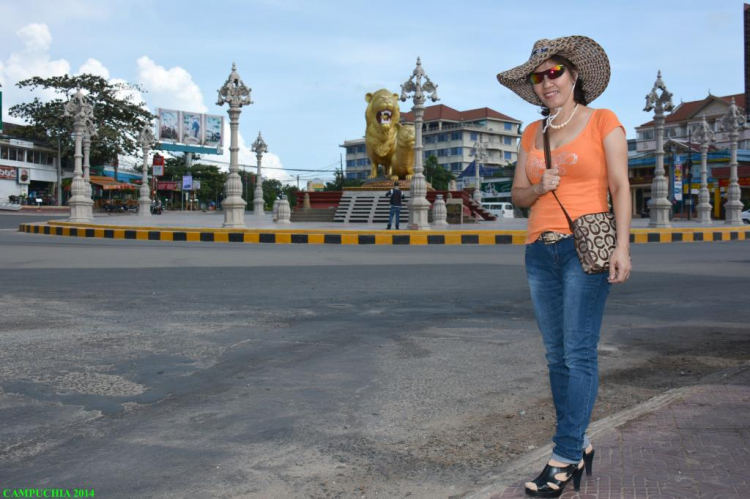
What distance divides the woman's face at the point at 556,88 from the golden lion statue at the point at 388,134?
26660 mm

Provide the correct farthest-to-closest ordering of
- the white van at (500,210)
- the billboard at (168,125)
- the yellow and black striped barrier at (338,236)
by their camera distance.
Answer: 1. the billboard at (168,125)
2. the white van at (500,210)
3. the yellow and black striped barrier at (338,236)

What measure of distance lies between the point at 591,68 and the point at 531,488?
61.0 inches

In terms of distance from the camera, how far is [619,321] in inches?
253

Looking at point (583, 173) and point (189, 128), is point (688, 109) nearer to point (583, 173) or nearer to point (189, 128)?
point (189, 128)

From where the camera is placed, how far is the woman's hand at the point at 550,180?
269cm

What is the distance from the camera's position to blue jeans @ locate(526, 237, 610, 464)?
2.68m

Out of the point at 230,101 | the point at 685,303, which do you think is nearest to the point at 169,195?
the point at 230,101

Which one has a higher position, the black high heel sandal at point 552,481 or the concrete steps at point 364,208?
the concrete steps at point 364,208

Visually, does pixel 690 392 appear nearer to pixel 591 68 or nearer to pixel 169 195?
pixel 591 68

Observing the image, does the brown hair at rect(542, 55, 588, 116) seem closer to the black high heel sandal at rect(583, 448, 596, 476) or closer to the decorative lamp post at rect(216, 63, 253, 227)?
the black high heel sandal at rect(583, 448, 596, 476)

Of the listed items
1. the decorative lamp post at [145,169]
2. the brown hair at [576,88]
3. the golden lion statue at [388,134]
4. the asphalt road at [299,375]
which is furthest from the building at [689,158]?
the brown hair at [576,88]

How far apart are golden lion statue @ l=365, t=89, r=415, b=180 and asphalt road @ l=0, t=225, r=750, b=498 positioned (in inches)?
829

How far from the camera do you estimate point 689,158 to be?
40.5 metres

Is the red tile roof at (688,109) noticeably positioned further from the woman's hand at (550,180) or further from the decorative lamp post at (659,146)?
the woman's hand at (550,180)
